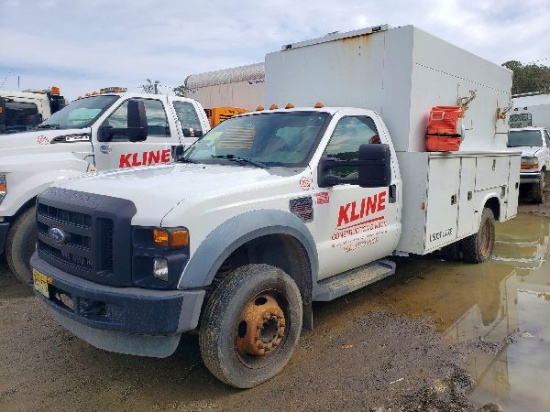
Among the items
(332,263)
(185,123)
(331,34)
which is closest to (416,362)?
(332,263)

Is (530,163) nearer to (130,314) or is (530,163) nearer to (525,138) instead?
(525,138)

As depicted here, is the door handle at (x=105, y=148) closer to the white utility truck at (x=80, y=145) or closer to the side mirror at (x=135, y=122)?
the white utility truck at (x=80, y=145)

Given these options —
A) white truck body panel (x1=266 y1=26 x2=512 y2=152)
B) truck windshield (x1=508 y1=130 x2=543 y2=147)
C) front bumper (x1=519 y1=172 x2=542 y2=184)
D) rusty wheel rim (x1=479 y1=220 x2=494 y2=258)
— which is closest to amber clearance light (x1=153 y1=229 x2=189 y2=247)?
white truck body panel (x1=266 y1=26 x2=512 y2=152)

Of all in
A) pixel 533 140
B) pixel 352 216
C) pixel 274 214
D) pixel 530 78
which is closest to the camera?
pixel 274 214

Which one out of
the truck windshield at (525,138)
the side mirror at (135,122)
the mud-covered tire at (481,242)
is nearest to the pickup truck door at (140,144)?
the side mirror at (135,122)

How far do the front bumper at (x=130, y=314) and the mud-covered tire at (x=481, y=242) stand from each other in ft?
14.6

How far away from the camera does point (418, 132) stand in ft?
16.1

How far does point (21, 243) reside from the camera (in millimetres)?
4855

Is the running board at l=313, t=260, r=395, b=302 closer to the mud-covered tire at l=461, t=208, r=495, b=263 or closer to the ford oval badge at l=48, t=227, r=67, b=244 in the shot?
the ford oval badge at l=48, t=227, r=67, b=244

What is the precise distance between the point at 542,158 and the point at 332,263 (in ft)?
34.2

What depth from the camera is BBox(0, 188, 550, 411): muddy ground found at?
3.01 m

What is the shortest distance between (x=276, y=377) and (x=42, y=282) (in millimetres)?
1765

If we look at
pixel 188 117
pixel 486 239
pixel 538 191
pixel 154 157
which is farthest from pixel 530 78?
pixel 154 157

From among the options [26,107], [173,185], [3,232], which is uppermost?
[26,107]
